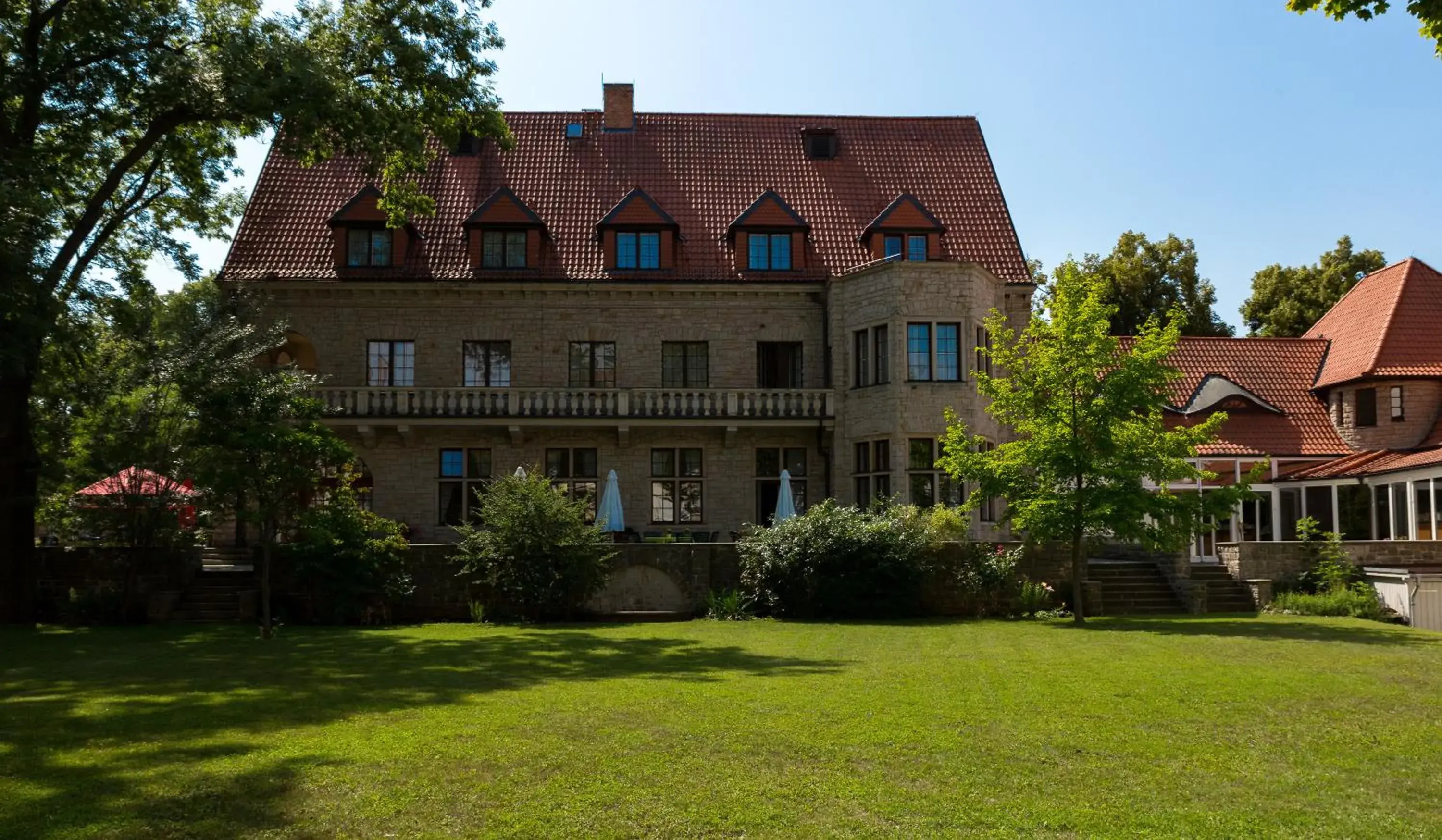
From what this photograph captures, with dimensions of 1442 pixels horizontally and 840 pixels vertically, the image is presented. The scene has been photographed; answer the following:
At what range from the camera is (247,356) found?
2452 centimetres

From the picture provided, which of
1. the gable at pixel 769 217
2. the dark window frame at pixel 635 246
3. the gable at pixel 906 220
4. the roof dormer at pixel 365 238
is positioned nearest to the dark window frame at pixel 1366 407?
the gable at pixel 906 220

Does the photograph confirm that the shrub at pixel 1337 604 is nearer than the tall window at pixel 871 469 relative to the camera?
Yes

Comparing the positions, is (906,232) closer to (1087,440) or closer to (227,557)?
(1087,440)

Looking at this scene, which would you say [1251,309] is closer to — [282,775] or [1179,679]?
[1179,679]

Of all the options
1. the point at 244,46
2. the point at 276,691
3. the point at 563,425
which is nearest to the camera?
the point at 276,691

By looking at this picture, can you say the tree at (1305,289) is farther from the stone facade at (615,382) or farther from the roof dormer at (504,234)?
the roof dormer at (504,234)

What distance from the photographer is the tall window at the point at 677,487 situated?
31.4 meters

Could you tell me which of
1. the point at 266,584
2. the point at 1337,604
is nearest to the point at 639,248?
the point at 266,584

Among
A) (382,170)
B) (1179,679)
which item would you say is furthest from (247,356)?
(1179,679)

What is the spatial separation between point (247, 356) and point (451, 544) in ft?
20.4

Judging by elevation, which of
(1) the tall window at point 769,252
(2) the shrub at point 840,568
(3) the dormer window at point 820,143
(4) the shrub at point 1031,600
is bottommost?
(4) the shrub at point 1031,600

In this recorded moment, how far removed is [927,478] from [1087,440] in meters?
7.31

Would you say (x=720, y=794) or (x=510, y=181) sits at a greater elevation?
(x=510, y=181)

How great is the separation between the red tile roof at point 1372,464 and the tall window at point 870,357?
12.7 meters
